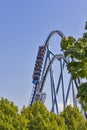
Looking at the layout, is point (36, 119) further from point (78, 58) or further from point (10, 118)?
point (78, 58)

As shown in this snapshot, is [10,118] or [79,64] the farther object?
[10,118]

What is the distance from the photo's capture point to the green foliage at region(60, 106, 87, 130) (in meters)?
49.9

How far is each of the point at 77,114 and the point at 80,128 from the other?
181 cm

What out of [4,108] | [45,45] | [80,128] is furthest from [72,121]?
[45,45]

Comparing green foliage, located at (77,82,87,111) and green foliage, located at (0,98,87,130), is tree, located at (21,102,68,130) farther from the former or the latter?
green foliage, located at (77,82,87,111)

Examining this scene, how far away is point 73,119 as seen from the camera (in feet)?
165

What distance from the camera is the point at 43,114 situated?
44.8 meters

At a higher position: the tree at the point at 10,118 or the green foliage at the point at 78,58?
the tree at the point at 10,118

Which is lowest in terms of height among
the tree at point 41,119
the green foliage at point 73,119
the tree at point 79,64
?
the tree at point 79,64

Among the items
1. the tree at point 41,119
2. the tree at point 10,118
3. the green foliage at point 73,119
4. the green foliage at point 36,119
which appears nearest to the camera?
the tree at point 10,118

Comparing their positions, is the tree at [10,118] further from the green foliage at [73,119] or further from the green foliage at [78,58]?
the green foliage at [78,58]

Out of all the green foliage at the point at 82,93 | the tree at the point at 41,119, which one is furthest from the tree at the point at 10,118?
the green foliage at the point at 82,93

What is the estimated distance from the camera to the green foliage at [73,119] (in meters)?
49.9

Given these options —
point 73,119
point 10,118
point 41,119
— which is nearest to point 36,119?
point 41,119
